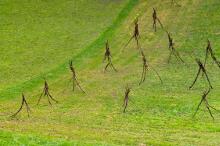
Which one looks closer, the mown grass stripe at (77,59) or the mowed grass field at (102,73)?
the mowed grass field at (102,73)

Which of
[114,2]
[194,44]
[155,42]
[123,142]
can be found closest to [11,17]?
[114,2]

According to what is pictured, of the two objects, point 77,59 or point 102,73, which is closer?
point 102,73

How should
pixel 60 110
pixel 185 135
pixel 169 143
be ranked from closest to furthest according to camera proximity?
pixel 169 143 < pixel 185 135 < pixel 60 110

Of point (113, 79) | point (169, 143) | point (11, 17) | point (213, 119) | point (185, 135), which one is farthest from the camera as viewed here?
point (11, 17)

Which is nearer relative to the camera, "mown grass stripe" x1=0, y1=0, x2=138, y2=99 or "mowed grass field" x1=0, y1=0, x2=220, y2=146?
"mowed grass field" x1=0, y1=0, x2=220, y2=146

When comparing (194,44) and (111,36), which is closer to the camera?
(194,44)

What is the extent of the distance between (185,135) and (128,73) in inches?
951

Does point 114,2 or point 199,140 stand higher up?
point 114,2

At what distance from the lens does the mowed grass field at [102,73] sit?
35750mm

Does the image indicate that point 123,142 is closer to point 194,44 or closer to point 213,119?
point 213,119

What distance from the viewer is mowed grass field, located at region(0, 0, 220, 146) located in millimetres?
35750

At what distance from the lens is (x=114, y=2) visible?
3238 inches

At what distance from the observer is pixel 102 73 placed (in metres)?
58.9

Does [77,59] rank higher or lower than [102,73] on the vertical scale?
higher
